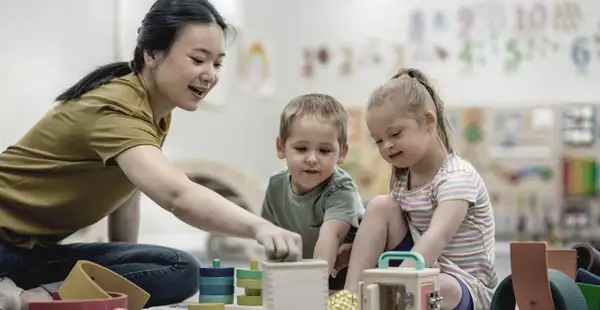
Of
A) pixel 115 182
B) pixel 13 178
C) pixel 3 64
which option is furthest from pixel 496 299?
pixel 3 64

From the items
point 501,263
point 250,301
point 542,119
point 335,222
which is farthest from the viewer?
point 542,119

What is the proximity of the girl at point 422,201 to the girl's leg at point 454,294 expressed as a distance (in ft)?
0.04

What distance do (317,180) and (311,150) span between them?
6 cm

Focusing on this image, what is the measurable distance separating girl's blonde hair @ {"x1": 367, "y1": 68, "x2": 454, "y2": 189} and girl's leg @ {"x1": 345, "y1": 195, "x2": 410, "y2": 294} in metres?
0.08

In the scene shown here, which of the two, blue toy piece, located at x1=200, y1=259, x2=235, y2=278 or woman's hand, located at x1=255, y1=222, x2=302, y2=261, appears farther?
blue toy piece, located at x1=200, y1=259, x2=235, y2=278

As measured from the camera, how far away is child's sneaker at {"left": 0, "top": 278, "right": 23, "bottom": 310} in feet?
4.20

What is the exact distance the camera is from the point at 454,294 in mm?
1228

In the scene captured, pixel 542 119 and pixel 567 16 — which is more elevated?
pixel 567 16

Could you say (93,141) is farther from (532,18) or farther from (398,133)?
(532,18)

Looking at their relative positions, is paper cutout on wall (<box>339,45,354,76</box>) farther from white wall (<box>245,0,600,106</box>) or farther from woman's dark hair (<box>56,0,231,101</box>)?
woman's dark hair (<box>56,0,231,101</box>)

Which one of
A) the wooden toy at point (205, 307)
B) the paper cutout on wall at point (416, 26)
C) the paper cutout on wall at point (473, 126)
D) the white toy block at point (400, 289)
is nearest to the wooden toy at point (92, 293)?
the wooden toy at point (205, 307)

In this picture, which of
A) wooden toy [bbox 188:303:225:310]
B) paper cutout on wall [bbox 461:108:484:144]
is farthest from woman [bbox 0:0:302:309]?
paper cutout on wall [bbox 461:108:484:144]

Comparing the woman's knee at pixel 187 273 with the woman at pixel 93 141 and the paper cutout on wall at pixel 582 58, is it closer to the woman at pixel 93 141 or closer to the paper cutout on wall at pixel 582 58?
the woman at pixel 93 141

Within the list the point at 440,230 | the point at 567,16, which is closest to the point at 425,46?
the point at 567,16
